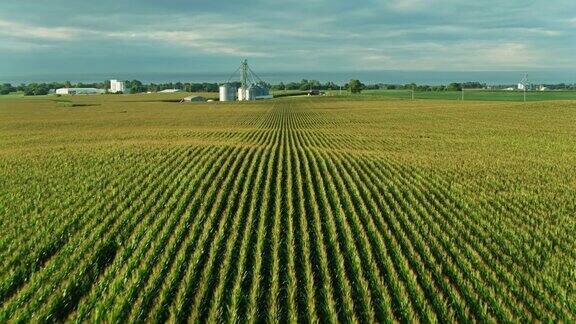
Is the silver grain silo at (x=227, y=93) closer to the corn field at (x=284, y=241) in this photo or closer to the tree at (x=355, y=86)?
the tree at (x=355, y=86)

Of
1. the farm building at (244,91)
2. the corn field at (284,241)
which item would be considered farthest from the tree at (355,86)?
the corn field at (284,241)

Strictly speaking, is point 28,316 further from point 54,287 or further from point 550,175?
point 550,175

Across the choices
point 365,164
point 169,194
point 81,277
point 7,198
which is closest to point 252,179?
point 169,194

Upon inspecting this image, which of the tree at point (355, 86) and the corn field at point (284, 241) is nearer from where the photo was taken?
the corn field at point (284, 241)

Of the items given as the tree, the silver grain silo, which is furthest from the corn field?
the tree

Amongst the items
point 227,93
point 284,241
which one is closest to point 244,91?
point 227,93

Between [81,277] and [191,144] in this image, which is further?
[191,144]

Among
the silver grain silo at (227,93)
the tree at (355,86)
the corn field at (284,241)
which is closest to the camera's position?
the corn field at (284,241)

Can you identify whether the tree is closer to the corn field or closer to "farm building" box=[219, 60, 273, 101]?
"farm building" box=[219, 60, 273, 101]
